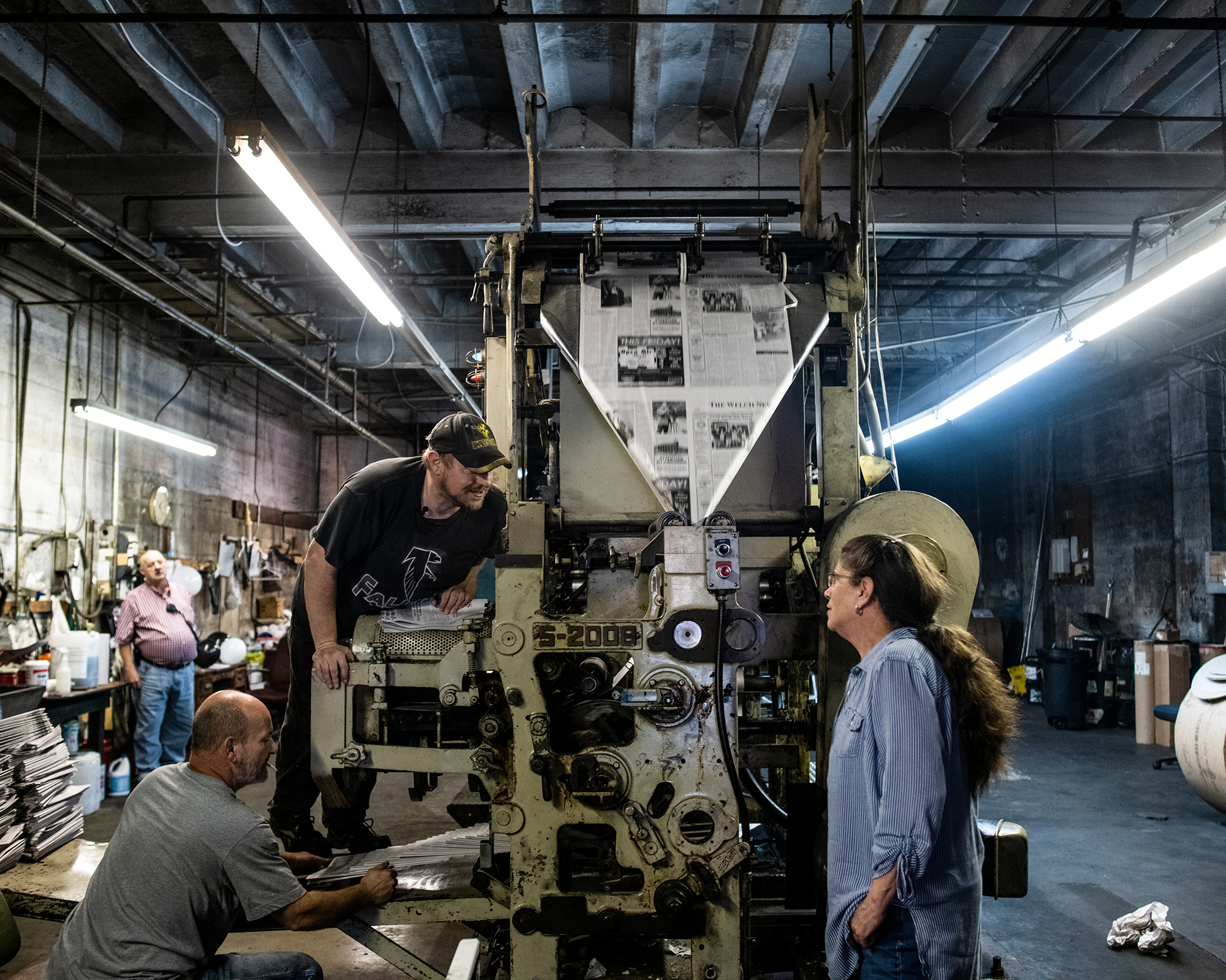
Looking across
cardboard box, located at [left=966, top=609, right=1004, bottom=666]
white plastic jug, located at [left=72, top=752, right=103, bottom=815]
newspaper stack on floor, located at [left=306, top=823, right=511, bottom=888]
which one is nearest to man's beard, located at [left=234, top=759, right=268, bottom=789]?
newspaper stack on floor, located at [left=306, top=823, right=511, bottom=888]

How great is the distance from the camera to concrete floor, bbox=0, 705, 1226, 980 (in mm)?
3188

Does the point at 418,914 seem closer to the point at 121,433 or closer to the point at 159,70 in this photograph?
the point at 159,70

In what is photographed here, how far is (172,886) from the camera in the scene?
190 centimetres

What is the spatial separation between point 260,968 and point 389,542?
4.07ft

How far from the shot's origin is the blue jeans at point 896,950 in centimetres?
159

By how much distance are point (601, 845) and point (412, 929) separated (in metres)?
1.91

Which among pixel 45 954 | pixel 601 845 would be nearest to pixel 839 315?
pixel 601 845

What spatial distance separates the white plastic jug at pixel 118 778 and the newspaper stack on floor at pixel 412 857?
4.20 m

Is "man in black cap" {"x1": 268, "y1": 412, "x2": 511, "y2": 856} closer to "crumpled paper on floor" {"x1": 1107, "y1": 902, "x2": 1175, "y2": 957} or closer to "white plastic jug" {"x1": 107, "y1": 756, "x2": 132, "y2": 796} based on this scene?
"crumpled paper on floor" {"x1": 1107, "y1": 902, "x2": 1175, "y2": 957}

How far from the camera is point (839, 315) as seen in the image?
254 centimetres

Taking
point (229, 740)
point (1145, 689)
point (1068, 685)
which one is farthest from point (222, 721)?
point (1068, 685)

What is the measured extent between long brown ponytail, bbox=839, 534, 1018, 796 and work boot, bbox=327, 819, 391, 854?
6.25 feet

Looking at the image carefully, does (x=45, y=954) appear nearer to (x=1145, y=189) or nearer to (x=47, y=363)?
(x=47, y=363)

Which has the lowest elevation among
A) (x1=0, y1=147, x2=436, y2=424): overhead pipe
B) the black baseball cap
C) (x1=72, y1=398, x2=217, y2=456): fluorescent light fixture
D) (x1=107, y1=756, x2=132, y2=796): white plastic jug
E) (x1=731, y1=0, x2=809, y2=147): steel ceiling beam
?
(x1=107, y1=756, x2=132, y2=796): white plastic jug
